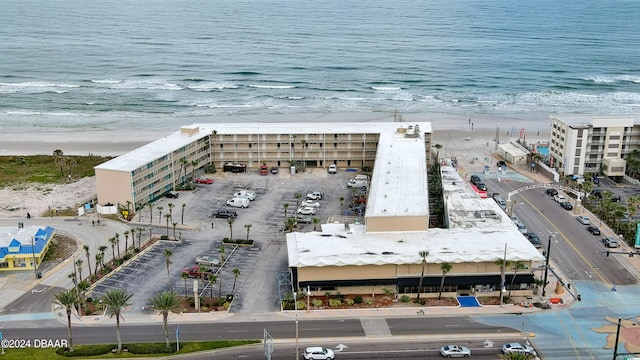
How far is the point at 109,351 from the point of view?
49500 mm

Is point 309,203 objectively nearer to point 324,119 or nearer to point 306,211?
point 306,211

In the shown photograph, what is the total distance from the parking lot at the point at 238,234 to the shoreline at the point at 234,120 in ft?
113

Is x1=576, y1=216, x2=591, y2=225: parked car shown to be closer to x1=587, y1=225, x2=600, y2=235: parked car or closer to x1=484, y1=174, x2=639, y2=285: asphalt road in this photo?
x1=484, y1=174, x2=639, y2=285: asphalt road

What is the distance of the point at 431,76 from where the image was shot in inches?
7416

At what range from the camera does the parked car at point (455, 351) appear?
48469mm

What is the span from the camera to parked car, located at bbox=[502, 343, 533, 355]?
48638 millimetres

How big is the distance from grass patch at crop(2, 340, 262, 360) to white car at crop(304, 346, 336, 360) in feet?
15.8

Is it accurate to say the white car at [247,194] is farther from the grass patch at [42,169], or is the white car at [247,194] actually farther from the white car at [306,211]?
the grass patch at [42,169]

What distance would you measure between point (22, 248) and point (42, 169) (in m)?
42.9

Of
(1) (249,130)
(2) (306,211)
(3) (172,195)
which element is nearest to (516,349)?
(2) (306,211)

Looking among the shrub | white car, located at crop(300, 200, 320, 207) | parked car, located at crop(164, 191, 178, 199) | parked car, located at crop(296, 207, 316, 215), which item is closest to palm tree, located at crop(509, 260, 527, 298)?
the shrub

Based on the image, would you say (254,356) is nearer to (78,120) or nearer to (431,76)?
(78,120)

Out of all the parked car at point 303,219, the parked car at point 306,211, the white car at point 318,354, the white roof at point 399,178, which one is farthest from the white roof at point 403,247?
the parked car at point 306,211

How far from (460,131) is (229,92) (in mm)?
68001
